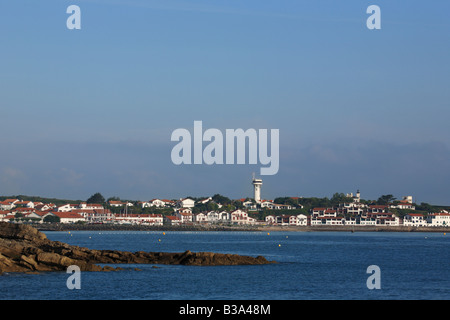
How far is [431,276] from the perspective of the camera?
55469 millimetres

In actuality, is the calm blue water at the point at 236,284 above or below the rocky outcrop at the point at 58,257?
below

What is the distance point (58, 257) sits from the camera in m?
52.2

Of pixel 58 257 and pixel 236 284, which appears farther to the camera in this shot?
pixel 58 257

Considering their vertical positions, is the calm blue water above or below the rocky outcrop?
below

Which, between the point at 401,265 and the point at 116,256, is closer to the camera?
the point at 116,256

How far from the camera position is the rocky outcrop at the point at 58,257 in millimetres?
51281

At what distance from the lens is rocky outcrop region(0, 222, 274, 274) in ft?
168

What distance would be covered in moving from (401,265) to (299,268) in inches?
504

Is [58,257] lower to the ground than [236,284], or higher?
higher

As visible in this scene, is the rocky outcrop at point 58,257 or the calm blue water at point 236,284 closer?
the calm blue water at point 236,284

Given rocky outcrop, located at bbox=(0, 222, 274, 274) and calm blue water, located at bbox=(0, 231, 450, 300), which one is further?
rocky outcrop, located at bbox=(0, 222, 274, 274)
